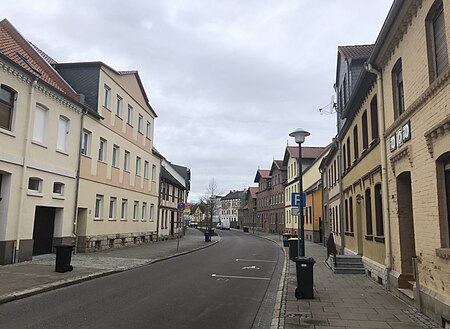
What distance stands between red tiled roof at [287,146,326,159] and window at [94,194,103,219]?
33305 millimetres

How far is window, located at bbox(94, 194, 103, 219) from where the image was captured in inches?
903

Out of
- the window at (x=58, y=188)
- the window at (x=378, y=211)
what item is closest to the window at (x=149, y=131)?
the window at (x=58, y=188)

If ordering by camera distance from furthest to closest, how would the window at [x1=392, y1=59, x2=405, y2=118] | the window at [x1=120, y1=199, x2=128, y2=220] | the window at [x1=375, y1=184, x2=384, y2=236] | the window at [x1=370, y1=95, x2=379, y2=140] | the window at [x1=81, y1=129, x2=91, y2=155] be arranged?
the window at [x1=120, y1=199, x2=128, y2=220], the window at [x1=81, y1=129, x2=91, y2=155], the window at [x1=370, y1=95, x2=379, y2=140], the window at [x1=375, y1=184, x2=384, y2=236], the window at [x1=392, y1=59, x2=405, y2=118]

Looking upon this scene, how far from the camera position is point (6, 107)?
14.8m

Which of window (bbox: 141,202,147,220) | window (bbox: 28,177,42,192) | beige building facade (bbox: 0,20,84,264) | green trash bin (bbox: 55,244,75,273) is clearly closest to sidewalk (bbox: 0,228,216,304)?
green trash bin (bbox: 55,244,75,273)

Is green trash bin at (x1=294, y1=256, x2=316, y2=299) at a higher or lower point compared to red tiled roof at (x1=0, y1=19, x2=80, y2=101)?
lower

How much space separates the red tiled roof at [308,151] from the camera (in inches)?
2050

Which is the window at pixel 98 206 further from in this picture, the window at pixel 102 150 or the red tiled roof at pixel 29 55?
the red tiled roof at pixel 29 55

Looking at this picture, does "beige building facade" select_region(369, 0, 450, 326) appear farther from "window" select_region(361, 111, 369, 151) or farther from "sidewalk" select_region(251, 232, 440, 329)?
"window" select_region(361, 111, 369, 151)

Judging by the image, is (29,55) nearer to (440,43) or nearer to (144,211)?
(144,211)

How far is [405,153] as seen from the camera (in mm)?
9484

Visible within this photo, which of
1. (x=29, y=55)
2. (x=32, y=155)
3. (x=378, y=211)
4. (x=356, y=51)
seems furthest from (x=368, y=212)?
(x=29, y=55)

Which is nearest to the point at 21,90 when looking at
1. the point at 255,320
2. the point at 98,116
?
the point at 98,116

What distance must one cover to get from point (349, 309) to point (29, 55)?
1856 centimetres
